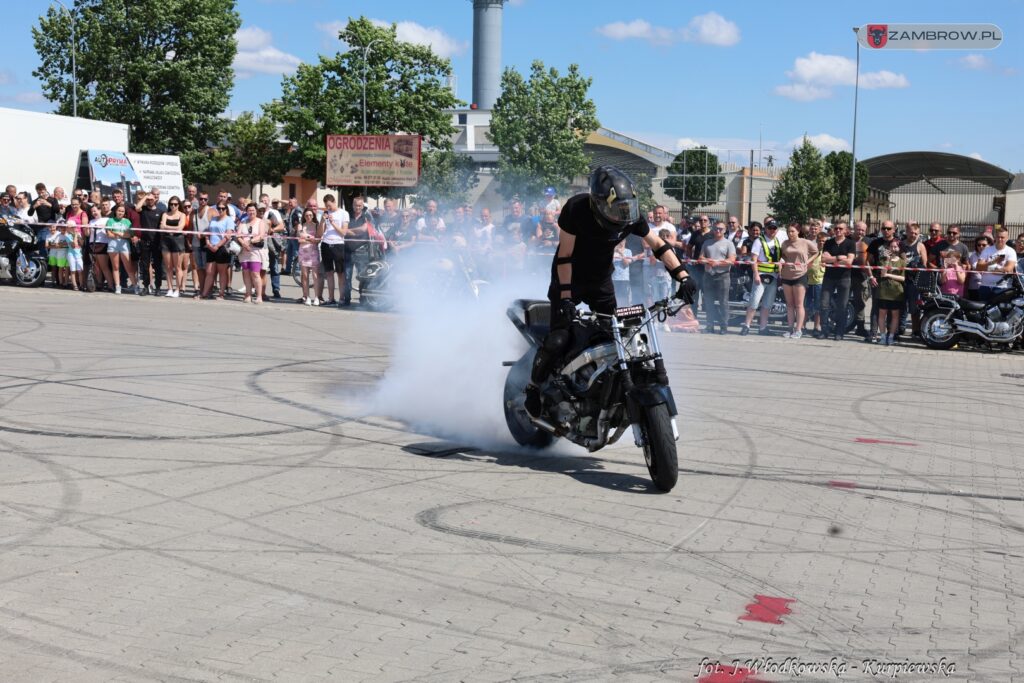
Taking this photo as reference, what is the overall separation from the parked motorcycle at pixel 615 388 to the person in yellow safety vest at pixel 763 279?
35.7 feet

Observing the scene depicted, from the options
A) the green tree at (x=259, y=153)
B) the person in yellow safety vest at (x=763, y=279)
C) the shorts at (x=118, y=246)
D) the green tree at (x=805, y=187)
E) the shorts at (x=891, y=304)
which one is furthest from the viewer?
the green tree at (x=805, y=187)

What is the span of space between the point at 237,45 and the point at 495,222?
48.6m

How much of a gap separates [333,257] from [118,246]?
12.8 feet

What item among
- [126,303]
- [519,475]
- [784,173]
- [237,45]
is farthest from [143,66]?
[519,475]

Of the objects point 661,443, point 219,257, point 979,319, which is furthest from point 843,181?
point 661,443

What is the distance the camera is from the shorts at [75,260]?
2019 cm

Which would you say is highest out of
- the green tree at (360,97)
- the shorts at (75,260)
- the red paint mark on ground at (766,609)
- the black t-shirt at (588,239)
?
the green tree at (360,97)

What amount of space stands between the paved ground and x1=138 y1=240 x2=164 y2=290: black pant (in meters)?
9.81

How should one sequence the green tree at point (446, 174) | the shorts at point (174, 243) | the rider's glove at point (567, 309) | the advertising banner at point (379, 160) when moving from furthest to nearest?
the green tree at point (446, 174) → the advertising banner at point (379, 160) → the shorts at point (174, 243) → the rider's glove at point (567, 309)

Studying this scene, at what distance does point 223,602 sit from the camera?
185 inches

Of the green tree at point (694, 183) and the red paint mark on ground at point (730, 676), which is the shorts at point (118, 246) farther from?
the green tree at point (694, 183)

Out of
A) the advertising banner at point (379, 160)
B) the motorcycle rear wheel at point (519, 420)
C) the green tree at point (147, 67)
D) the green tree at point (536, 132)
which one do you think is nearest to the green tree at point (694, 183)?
the green tree at point (536, 132)

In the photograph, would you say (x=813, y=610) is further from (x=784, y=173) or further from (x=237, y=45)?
(x=784, y=173)

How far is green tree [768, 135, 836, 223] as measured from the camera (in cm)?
7300
